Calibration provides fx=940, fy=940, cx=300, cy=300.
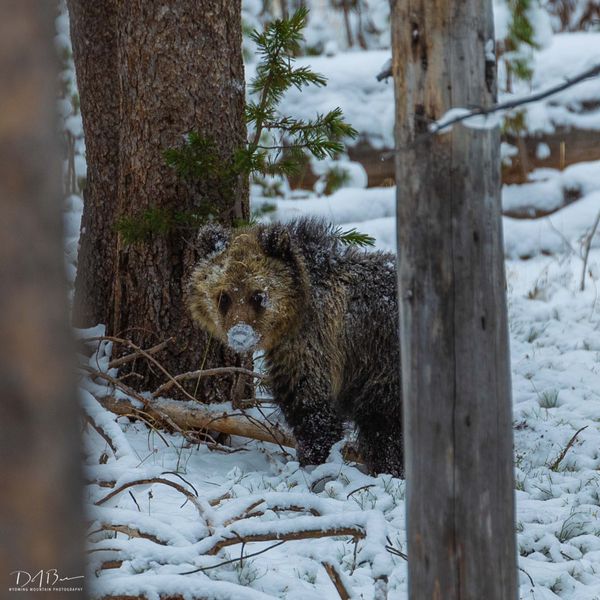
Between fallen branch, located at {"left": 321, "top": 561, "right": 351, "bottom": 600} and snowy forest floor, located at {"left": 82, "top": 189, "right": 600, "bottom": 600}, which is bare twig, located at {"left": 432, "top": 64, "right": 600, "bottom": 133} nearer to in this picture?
snowy forest floor, located at {"left": 82, "top": 189, "right": 600, "bottom": 600}

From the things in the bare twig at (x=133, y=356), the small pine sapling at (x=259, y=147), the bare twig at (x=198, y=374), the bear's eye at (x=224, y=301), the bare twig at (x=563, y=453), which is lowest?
the bare twig at (x=563, y=453)

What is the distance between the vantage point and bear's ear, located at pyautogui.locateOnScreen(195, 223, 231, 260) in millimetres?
5680

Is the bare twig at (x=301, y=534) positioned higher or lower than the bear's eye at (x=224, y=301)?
lower

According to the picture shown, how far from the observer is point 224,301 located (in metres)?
5.66

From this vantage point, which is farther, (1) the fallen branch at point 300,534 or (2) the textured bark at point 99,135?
(2) the textured bark at point 99,135

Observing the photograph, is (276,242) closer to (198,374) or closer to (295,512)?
(198,374)

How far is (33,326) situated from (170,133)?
14.9 feet

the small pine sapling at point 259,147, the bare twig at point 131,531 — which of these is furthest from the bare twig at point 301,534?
the small pine sapling at point 259,147

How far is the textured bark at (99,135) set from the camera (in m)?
6.69

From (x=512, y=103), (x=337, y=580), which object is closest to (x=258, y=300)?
(x=337, y=580)

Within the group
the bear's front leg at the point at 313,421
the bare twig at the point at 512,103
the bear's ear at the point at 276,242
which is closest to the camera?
the bare twig at the point at 512,103

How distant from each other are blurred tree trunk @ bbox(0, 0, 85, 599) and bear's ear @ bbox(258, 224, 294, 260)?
3852mm

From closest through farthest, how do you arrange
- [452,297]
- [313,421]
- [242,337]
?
[452,297] → [242,337] → [313,421]

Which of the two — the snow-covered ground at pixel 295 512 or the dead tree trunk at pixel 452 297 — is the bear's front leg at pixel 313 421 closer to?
the snow-covered ground at pixel 295 512
